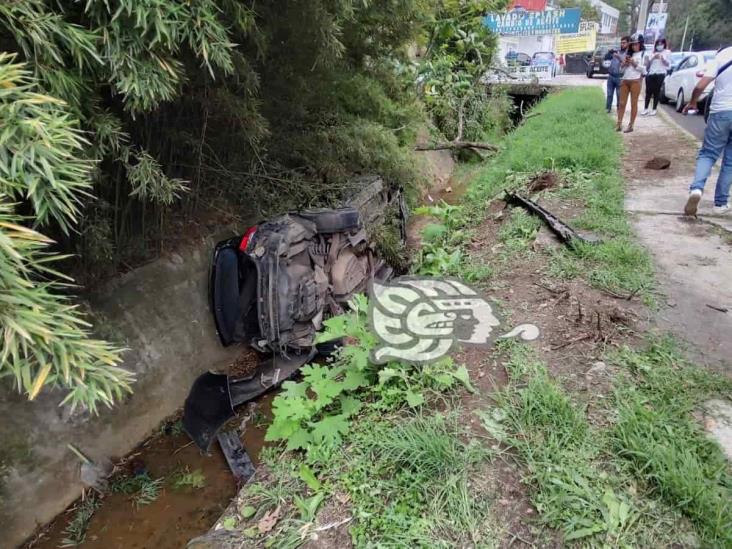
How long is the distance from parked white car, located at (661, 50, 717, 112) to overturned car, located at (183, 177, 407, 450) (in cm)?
1018

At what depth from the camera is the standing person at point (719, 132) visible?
4.07m

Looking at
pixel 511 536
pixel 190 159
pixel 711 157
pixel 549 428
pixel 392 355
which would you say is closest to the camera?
pixel 511 536

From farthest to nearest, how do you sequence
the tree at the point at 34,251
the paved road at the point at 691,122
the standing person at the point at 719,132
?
the paved road at the point at 691,122 → the standing person at the point at 719,132 → the tree at the point at 34,251

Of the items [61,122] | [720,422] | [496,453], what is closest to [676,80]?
[720,422]

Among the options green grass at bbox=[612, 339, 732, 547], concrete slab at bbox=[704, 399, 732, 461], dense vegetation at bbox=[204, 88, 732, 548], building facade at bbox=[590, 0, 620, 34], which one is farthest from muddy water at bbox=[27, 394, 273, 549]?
building facade at bbox=[590, 0, 620, 34]

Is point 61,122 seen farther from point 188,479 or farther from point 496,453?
point 188,479

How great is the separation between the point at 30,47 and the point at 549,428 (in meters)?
2.67

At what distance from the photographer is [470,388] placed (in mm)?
2332

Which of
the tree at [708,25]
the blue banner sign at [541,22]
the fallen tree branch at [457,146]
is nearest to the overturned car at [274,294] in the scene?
the fallen tree branch at [457,146]

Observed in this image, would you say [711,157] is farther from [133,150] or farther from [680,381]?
[133,150]

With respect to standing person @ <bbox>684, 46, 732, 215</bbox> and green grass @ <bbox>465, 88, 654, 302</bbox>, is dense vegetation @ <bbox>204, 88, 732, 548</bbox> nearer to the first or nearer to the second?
green grass @ <bbox>465, 88, 654, 302</bbox>

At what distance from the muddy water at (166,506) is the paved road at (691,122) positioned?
904 centimetres

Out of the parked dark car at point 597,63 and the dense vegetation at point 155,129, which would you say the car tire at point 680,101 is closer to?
the dense vegetation at point 155,129

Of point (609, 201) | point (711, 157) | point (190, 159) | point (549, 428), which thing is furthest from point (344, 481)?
point (711, 157)
